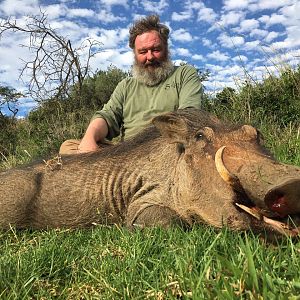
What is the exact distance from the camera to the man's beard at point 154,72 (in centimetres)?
590

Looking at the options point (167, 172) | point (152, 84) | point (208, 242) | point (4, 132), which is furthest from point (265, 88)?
point (4, 132)

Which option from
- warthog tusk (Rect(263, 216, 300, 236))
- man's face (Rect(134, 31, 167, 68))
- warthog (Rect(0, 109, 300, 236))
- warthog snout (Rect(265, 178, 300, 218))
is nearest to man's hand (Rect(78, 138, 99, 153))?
warthog (Rect(0, 109, 300, 236))

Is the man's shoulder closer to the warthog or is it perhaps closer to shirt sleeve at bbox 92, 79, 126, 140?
shirt sleeve at bbox 92, 79, 126, 140

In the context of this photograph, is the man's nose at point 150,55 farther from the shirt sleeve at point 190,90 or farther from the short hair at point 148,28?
the shirt sleeve at point 190,90

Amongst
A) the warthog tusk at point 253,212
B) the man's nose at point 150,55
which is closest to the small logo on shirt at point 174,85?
the man's nose at point 150,55

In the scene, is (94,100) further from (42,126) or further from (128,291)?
(128,291)

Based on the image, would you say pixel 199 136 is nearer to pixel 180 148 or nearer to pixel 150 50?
pixel 180 148

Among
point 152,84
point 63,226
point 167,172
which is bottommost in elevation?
point 63,226

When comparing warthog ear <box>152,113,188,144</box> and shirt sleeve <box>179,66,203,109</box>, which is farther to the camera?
shirt sleeve <box>179,66,203,109</box>

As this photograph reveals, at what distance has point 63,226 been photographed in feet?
13.8

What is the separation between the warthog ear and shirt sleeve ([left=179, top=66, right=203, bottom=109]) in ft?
4.63

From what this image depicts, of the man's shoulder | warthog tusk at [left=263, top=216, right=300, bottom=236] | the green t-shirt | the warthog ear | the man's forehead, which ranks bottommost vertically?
warthog tusk at [left=263, top=216, right=300, bottom=236]

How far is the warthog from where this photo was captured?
2670mm

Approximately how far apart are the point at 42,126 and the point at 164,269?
9091 mm
